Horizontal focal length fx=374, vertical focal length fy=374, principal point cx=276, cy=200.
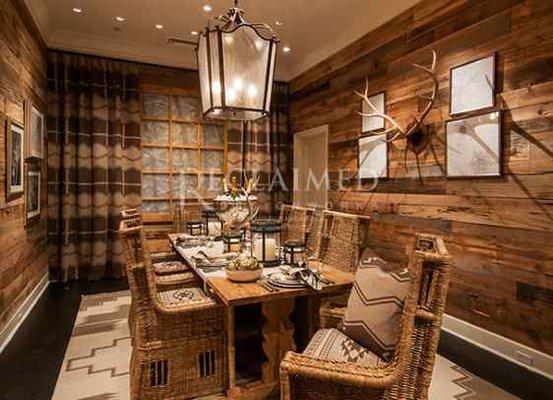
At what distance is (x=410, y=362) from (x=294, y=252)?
3.84 ft

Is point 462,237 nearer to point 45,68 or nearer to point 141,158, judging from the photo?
point 141,158

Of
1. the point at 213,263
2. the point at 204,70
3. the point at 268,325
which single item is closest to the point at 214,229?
the point at 213,263

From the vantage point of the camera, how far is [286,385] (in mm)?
1361

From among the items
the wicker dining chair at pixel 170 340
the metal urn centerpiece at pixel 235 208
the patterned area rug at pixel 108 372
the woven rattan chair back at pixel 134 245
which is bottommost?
the patterned area rug at pixel 108 372

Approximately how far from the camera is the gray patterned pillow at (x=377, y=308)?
4.96 feet

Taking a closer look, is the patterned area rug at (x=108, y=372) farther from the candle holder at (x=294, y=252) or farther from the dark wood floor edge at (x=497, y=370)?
the candle holder at (x=294, y=252)

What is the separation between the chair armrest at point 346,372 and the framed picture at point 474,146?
6.72 feet

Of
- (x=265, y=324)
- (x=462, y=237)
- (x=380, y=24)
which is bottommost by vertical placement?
(x=265, y=324)

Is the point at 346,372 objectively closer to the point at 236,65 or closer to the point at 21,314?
the point at 236,65

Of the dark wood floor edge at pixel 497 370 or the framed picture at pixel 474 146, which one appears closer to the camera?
the dark wood floor edge at pixel 497 370

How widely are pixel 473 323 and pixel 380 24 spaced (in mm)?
3000

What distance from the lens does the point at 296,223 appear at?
349 centimetres

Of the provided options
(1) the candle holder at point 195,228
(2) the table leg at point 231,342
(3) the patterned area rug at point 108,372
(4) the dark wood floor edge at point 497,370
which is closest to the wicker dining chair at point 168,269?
(1) the candle holder at point 195,228

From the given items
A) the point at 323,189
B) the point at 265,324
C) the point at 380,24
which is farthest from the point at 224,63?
the point at 323,189
